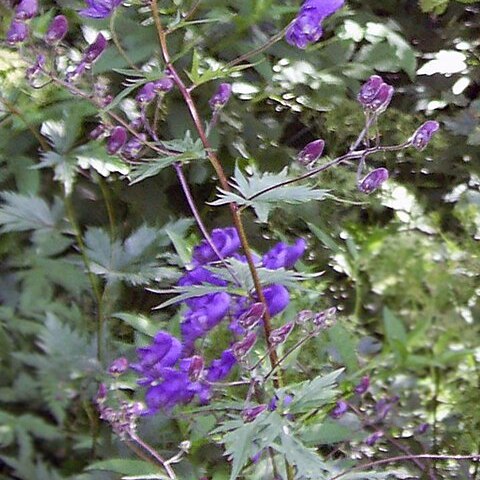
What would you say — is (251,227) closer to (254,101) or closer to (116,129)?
(254,101)

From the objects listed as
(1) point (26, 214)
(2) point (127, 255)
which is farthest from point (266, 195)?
(1) point (26, 214)

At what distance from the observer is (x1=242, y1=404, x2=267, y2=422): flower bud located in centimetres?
70

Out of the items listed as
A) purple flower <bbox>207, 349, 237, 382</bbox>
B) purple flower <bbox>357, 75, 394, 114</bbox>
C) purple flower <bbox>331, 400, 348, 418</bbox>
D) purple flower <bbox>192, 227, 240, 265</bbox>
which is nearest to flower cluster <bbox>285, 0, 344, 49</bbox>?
purple flower <bbox>357, 75, 394, 114</bbox>

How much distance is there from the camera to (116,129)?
0.76 m

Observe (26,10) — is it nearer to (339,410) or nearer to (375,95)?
(375,95)

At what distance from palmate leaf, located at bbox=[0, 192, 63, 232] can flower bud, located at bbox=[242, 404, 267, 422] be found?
0.55 metres

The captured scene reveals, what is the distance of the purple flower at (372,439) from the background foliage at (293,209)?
0.6 inches

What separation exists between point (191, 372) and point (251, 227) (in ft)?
1.18

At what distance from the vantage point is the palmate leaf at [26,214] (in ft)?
3.76

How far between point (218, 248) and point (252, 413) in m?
0.19

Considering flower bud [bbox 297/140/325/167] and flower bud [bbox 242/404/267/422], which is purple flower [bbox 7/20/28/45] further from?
flower bud [bbox 242/404/267/422]

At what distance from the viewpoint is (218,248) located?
83 centimetres

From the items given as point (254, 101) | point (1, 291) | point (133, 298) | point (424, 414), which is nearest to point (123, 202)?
point (133, 298)

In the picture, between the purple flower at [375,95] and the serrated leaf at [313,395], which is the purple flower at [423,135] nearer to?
the purple flower at [375,95]
